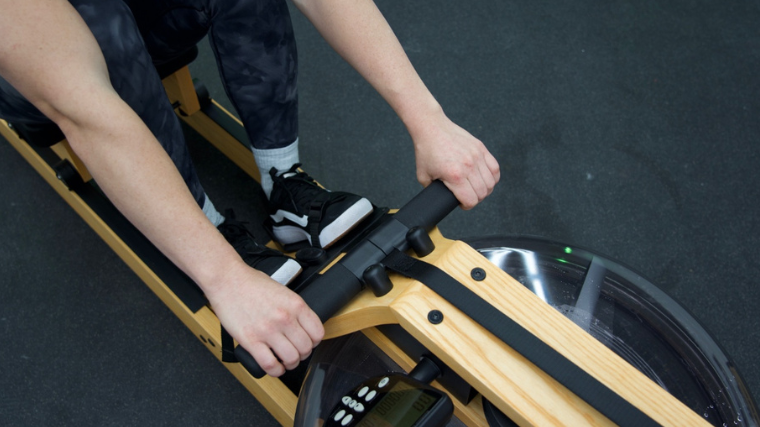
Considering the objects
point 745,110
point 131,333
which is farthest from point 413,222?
point 745,110

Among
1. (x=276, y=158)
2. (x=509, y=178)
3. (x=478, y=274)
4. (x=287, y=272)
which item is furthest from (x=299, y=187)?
(x=509, y=178)

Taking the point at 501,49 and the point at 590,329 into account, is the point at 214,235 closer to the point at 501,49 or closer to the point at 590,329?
the point at 590,329

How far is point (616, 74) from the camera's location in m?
1.55

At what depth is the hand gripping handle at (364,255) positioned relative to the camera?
26.4 inches

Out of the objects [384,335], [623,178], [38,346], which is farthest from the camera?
[623,178]

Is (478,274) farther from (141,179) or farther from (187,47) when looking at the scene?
(187,47)

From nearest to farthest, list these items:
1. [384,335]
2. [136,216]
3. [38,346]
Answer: [136,216]
[384,335]
[38,346]

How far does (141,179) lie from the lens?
648 millimetres

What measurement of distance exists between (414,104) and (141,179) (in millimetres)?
347

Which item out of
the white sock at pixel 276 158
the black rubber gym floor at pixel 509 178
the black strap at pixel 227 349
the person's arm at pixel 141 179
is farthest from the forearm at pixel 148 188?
the black rubber gym floor at pixel 509 178

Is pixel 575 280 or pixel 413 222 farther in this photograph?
pixel 575 280

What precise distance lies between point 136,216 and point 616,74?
1.28 meters

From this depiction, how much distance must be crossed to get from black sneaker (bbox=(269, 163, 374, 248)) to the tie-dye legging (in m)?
0.07

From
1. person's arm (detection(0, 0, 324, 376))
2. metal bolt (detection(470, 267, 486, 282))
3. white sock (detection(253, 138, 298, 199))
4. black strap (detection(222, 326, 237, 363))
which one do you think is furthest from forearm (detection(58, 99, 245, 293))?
white sock (detection(253, 138, 298, 199))
